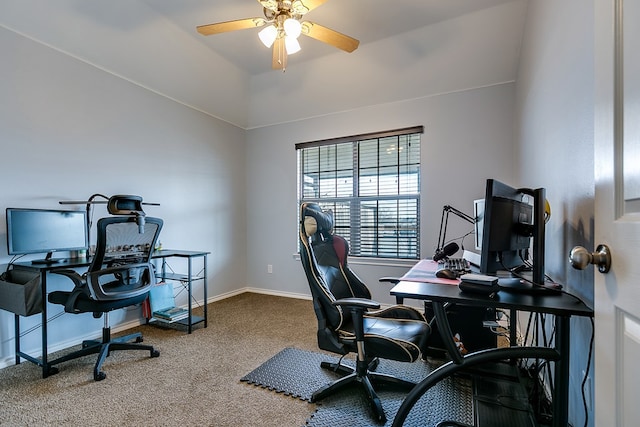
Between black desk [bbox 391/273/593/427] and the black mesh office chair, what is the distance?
6.31ft

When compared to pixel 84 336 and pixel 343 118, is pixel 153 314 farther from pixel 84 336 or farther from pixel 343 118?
pixel 343 118

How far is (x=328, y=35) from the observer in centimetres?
219

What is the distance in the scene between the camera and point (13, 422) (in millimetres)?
1634

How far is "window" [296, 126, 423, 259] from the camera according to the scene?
365cm

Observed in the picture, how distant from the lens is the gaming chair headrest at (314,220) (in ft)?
5.83

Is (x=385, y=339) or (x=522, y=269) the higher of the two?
(x=522, y=269)

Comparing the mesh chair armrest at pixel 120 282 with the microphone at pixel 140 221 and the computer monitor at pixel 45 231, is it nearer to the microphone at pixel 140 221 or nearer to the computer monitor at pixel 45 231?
the microphone at pixel 140 221

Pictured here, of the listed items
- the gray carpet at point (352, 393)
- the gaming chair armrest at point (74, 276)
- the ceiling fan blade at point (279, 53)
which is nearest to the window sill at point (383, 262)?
the gray carpet at point (352, 393)

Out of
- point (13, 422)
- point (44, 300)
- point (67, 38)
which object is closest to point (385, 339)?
point (13, 422)

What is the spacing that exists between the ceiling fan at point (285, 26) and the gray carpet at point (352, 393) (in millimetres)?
2323

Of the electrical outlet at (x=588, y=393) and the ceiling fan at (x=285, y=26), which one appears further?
the ceiling fan at (x=285, y=26)

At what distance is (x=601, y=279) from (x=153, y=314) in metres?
3.48

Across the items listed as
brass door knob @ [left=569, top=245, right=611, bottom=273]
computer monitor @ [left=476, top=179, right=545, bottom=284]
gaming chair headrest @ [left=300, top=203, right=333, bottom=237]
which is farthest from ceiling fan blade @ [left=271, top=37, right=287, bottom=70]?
brass door knob @ [left=569, top=245, right=611, bottom=273]

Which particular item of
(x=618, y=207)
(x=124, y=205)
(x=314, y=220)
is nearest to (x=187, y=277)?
(x=124, y=205)
